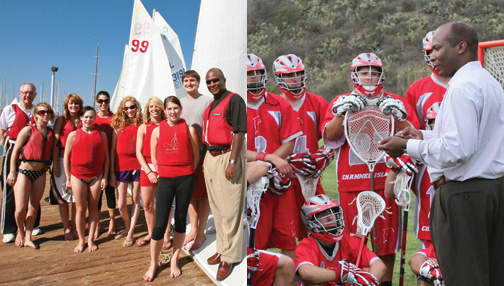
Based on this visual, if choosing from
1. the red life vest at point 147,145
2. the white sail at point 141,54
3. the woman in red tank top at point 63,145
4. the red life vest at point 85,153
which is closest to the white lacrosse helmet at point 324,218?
the red life vest at point 147,145

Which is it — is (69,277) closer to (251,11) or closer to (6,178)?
(6,178)

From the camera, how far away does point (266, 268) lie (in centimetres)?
198

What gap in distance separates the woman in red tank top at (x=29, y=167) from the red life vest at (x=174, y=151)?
168cm

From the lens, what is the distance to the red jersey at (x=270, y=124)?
1.87 meters

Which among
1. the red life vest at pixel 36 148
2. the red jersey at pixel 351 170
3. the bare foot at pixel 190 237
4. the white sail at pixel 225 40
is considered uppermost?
the white sail at pixel 225 40

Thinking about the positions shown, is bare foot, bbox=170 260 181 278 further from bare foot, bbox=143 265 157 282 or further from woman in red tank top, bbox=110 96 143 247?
woman in red tank top, bbox=110 96 143 247

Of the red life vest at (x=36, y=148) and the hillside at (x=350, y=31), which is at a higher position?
the hillside at (x=350, y=31)

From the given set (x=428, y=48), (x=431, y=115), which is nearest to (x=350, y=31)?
(x=428, y=48)

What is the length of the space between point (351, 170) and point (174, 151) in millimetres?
1152

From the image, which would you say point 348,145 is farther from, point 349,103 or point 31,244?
point 31,244

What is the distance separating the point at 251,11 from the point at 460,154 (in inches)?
41.3

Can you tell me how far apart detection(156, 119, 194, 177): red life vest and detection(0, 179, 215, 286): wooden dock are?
797 mm

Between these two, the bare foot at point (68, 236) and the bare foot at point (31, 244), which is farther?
the bare foot at point (68, 236)

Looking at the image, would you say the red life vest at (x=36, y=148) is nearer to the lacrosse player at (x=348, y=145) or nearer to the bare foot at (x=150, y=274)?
the bare foot at (x=150, y=274)
